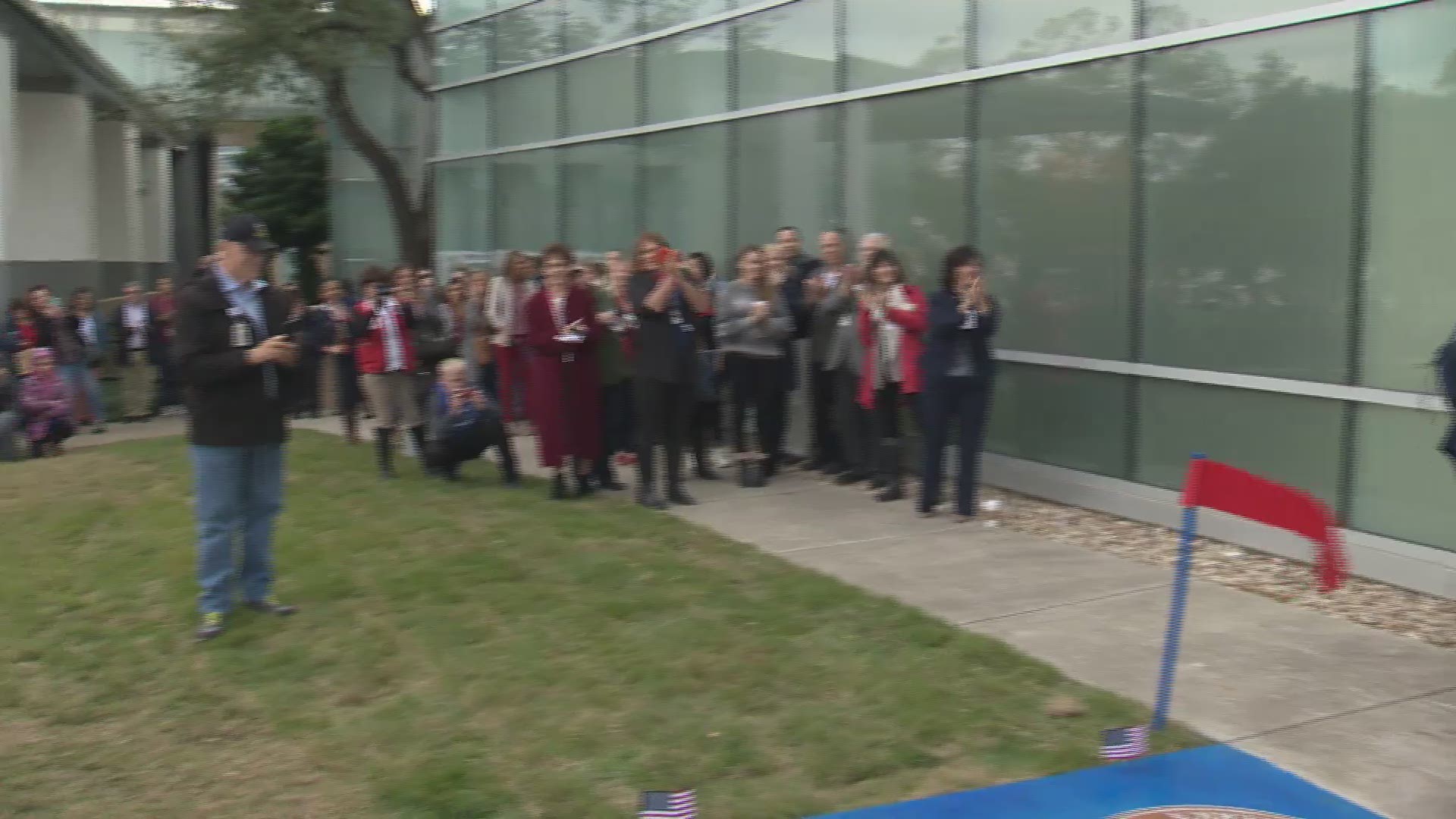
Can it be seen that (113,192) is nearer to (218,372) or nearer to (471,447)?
(471,447)

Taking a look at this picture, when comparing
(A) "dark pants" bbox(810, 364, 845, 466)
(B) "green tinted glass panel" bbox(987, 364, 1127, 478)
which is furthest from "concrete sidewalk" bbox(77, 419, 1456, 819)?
(A) "dark pants" bbox(810, 364, 845, 466)

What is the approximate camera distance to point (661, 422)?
983 centimetres

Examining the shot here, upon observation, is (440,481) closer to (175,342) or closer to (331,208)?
(175,342)

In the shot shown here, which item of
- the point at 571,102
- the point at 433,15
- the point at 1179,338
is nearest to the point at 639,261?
the point at 1179,338

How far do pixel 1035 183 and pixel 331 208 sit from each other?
18.0m

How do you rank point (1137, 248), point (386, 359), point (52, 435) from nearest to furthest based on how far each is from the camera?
point (1137, 248), point (386, 359), point (52, 435)

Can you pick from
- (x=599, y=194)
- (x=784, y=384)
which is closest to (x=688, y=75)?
(x=599, y=194)

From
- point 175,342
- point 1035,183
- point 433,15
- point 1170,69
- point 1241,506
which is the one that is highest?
point 433,15

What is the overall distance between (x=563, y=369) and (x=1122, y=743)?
6.05m

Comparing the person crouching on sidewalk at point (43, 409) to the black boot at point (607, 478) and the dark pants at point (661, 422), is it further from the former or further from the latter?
the dark pants at point (661, 422)

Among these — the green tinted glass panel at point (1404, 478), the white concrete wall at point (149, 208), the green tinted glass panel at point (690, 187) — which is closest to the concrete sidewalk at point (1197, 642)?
the green tinted glass panel at point (1404, 478)

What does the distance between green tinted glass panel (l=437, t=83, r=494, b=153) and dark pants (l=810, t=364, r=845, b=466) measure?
996 centimetres

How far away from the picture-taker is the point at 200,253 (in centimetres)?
4284

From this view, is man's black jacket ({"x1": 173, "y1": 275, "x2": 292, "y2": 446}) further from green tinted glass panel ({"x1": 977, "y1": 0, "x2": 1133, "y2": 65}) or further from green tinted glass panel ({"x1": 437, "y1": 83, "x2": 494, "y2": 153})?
green tinted glass panel ({"x1": 437, "y1": 83, "x2": 494, "y2": 153})
